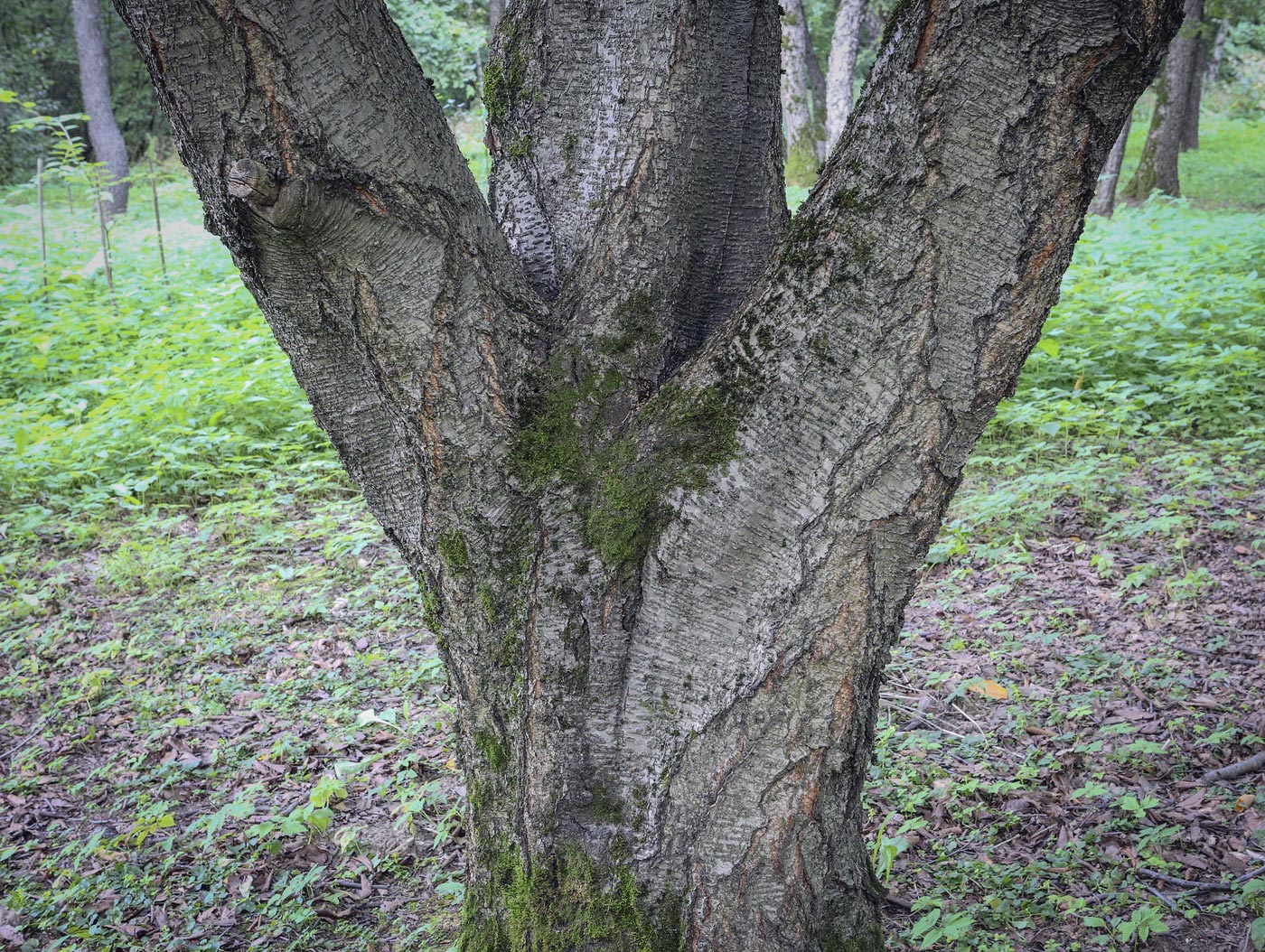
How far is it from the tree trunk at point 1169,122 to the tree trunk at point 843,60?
4.95 m

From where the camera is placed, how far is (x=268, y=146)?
1475mm

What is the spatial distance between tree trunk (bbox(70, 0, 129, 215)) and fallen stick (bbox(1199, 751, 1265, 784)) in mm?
17794

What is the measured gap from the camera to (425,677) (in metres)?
3.87

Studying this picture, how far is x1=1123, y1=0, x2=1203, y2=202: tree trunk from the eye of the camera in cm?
1270

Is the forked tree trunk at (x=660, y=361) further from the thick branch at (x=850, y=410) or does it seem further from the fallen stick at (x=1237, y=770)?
the fallen stick at (x=1237, y=770)

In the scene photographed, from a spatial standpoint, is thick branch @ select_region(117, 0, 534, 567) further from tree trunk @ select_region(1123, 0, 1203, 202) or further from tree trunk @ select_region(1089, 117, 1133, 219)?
tree trunk @ select_region(1123, 0, 1203, 202)

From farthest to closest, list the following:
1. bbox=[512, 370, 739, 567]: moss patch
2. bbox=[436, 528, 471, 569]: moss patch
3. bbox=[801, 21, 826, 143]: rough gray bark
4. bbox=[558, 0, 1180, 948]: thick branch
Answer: bbox=[801, 21, 826, 143]: rough gray bark → bbox=[436, 528, 471, 569]: moss patch → bbox=[512, 370, 739, 567]: moss patch → bbox=[558, 0, 1180, 948]: thick branch

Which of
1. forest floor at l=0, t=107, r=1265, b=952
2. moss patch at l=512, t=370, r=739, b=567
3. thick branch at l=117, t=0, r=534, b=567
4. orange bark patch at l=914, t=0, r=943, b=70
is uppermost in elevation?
orange bark patch at l=914, t=0, r=943, b=70

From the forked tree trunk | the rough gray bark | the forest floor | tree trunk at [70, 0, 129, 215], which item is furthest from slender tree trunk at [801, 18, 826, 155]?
tree trunk at [70, 0, 129, 215]

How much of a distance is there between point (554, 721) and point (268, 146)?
1.24m

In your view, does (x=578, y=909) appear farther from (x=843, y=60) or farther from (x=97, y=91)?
(x=97, y=91)

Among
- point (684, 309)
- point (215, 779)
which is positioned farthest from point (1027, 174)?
point (215, 779)

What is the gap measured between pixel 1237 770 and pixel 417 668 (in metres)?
3.13

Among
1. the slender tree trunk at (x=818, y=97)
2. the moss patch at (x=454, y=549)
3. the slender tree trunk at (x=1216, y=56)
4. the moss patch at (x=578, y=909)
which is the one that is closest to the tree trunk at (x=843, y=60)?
the slender tree trunk at (x=818, y=97)
